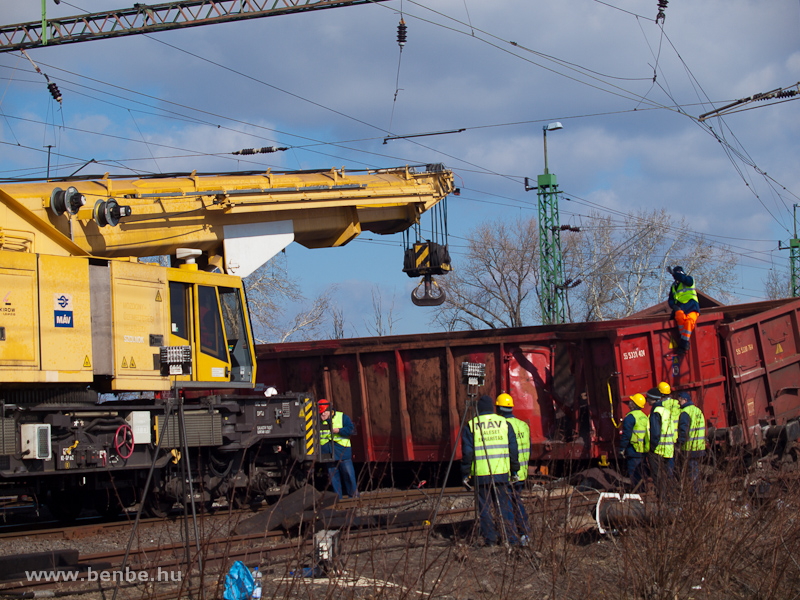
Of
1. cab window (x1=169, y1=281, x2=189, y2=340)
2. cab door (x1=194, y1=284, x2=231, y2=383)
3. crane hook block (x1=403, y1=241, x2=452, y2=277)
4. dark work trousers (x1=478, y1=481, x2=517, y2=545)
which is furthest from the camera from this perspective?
crane hook block (x1=403, y1=241, x2=452, y2=277)

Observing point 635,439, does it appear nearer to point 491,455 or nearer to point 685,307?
point 491,455

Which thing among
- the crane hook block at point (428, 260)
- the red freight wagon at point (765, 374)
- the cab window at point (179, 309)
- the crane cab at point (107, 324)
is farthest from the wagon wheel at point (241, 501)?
the red freight wagon at point (765, 374)

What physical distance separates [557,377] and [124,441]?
20.7 feet

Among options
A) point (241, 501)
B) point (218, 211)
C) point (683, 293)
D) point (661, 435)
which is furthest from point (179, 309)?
point (683, 293)

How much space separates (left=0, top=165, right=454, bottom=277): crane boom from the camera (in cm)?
875

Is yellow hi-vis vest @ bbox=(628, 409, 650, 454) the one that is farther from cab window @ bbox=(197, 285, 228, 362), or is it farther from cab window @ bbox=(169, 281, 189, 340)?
cab window @ bbox=(169, 281, 189, 340)

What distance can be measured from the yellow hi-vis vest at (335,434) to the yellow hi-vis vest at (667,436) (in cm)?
459

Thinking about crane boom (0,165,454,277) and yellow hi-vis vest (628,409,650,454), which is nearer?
crane boom (0,165,454,277)

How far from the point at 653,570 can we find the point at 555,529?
0.77 meters

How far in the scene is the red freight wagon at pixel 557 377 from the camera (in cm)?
1159

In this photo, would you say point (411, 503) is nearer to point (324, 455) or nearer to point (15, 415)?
point (324, 455)

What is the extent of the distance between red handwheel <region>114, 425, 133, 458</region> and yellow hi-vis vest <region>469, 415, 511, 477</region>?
12.9 feet

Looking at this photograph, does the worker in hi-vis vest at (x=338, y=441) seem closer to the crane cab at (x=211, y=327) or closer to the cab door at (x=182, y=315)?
the crane cab at (x=211, y=327)

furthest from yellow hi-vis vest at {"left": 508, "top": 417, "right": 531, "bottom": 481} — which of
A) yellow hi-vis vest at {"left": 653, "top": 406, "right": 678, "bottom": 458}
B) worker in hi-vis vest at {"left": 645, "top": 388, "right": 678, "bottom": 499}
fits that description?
yellow hi-vis vest at {"left": 653, "top": 406, "right": 678, "bottom": 458}
